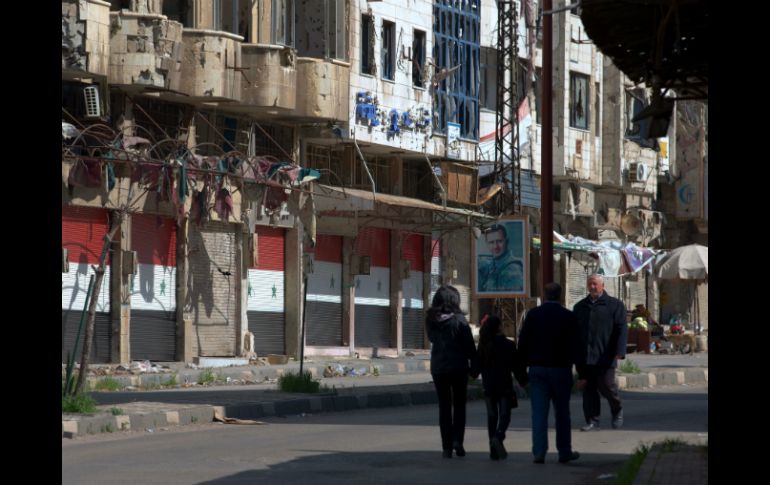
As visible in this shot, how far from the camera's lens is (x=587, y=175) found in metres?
47.2

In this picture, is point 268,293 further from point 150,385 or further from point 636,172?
point 636,172

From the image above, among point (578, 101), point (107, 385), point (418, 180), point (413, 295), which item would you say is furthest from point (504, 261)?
point (578, 101)

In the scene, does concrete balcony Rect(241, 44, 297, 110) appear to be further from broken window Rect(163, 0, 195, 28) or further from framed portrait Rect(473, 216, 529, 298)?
framed portrait Rect(473, 216, 529, 298)

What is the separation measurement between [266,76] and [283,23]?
2296 millimetres

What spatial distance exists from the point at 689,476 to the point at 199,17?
2258 cm

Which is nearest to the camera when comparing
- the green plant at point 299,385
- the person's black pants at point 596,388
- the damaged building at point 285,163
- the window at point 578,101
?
the person's black pants at point 596,388

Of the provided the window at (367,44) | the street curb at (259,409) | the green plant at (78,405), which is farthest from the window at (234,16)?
the green plant at (78,405)

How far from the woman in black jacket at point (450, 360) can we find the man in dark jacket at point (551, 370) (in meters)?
0.56

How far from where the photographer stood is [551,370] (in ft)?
39.9

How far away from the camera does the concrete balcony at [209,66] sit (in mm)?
30031

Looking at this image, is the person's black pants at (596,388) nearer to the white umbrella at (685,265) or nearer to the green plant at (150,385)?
the green plant at (150,385)
